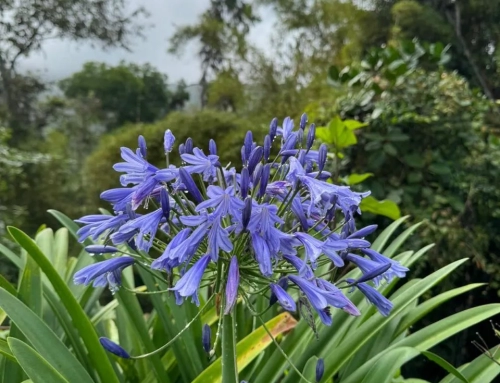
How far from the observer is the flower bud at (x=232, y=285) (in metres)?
0.73

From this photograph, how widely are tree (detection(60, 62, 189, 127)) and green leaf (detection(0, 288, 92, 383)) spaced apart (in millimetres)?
10164

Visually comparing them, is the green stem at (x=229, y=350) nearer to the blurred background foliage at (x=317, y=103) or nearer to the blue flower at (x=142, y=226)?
the blue flower at (x=142, y=226)

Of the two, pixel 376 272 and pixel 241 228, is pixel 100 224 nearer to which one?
pixel 241 228

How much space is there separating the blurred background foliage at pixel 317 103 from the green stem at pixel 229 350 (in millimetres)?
1148

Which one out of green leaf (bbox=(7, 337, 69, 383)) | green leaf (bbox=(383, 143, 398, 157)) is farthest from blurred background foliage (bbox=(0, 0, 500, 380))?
green leaf (bbox=(7, 337, 69, 383))

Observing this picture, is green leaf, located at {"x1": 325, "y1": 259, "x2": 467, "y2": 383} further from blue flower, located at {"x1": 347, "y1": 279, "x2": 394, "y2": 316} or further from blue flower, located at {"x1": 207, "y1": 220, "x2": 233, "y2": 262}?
blue flower, located at {"x1": 207, "y1": 220, "x2": 233, "y2": 262}

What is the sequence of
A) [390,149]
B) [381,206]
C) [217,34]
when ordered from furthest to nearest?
[217,34]
[390,149]
[381,206]

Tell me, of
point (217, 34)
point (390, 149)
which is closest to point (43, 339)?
point (390, 149)

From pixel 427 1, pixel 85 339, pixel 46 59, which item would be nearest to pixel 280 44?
pixel 427 1

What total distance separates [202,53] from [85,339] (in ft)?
28.3

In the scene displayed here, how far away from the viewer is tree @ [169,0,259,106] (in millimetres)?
7835

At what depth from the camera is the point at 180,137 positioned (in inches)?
210

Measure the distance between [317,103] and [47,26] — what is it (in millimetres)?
6150

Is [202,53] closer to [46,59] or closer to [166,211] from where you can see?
[46,59]
